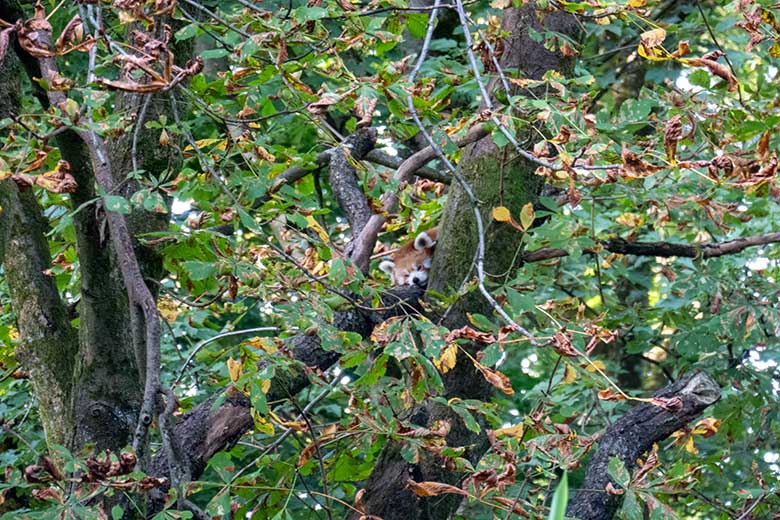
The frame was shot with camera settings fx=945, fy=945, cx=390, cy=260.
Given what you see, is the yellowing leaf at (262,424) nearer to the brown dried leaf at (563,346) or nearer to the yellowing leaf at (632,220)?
the brown dried leaf at (563,346)

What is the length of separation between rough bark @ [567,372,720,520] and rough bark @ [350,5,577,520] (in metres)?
0.49

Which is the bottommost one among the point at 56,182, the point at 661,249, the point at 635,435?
the point at 635,435

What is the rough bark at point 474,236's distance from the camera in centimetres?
370

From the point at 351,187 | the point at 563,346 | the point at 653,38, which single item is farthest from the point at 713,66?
the point at 351,187

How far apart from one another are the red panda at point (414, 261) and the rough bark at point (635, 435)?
102 centimetres

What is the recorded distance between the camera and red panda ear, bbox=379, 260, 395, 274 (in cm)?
521

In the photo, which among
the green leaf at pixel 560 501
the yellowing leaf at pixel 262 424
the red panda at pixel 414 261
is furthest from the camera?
the red panda at pixel 414 261

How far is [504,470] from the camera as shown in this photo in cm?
262

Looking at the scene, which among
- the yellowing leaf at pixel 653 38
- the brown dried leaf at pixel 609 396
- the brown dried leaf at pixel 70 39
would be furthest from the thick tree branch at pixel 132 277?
the yellowing leaf at pixel 653 38

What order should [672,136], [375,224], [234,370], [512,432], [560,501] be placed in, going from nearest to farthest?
1. [560,501]
2. [672,136]
3. [234,370]
4. [512,432]
5. [375,224]

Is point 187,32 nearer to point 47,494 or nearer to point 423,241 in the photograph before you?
point 47,494

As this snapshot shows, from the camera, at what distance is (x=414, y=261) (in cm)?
481

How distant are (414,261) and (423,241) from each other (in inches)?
Answer: 11.6

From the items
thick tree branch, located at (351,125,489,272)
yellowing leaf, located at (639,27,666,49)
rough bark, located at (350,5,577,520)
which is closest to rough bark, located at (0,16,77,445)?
thick tree branch, located at (351,125,489,272)
